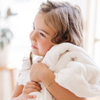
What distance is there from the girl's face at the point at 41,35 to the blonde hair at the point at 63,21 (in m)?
0.02

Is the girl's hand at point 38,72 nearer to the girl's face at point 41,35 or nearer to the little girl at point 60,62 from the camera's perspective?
the little girl at point 60,62

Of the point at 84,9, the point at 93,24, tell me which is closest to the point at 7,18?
the point at 84,9

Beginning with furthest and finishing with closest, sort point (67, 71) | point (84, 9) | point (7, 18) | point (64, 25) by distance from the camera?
1. point (84, 9)
2. point (7, 18)
3. point (64, 25)
4. point (67, 71)

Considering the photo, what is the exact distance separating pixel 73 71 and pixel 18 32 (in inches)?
58.8

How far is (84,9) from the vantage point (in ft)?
6.62

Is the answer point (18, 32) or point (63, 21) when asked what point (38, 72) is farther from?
point (18, 32)

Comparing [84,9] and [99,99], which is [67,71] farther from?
[84,9]

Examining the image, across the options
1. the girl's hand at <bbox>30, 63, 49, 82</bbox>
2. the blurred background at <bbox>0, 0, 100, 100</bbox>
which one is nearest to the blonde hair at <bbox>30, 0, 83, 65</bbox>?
the girl's hand at <bbox>30, 63, 49, 82</bbox>

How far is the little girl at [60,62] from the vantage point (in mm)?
602

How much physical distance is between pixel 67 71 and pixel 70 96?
0.45 feet

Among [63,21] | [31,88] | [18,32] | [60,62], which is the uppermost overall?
[63,21]

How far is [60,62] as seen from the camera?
67 centimetres

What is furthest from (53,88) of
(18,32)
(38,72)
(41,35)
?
(18,32)

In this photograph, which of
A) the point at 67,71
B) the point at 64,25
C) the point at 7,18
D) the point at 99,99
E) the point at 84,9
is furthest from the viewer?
the point at 84,9
